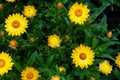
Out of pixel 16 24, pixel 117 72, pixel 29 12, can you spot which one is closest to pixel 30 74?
pixel 16 24

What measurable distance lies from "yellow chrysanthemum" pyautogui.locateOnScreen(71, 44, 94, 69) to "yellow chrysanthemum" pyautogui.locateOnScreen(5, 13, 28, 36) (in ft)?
1.63

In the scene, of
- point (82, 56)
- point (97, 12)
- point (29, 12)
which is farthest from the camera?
point (97, 12)

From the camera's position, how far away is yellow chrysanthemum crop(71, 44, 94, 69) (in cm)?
291

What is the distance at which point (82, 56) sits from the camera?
294 centimetres

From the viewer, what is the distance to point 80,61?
2.92m

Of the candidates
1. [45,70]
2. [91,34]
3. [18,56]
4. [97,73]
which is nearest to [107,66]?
[97,73]

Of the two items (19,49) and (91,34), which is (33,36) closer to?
(19,49)

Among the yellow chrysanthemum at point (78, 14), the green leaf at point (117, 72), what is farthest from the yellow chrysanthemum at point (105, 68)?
the yellow chrysanthemum at point (78, 14)

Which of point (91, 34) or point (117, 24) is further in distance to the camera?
point (117, 24)

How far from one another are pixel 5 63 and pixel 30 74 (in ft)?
0.79

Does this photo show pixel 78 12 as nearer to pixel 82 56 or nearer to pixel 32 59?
pixel 82 56

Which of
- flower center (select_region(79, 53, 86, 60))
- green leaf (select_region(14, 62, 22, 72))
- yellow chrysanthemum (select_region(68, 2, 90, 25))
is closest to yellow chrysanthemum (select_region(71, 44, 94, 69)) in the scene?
flower center (select_region(79, 53, 86, 60))

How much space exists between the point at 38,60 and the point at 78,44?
41 centimetres

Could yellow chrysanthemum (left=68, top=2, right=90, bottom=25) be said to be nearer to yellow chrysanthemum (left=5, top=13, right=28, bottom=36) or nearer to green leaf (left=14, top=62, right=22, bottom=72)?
yellow chrysanthemum (left=5, top=13, right=28, bottom=36)
